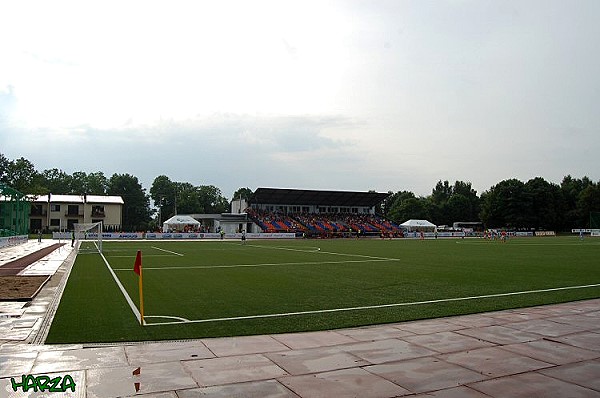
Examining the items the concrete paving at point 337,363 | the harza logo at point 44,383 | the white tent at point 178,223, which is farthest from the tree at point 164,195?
the harza logo at point 44,383

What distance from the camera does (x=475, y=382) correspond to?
5.93 m

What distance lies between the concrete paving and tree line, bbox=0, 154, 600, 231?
80192 mm

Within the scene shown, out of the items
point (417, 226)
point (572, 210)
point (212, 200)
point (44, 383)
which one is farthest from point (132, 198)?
point (44, 383)

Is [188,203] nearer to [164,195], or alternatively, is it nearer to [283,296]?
[164,195]

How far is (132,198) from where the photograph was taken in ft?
397

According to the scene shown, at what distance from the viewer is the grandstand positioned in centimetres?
8338

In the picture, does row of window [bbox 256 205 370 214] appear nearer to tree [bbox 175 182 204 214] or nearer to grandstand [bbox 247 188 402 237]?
grandstand [bbox 247 188 402 237]

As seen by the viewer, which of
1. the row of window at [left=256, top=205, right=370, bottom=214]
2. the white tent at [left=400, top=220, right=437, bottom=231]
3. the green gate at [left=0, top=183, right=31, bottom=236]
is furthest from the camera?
the row of window at [left=256, top=205, right=370, bottom=214]

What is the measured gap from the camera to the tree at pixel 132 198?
390 feet

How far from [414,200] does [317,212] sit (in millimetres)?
49539

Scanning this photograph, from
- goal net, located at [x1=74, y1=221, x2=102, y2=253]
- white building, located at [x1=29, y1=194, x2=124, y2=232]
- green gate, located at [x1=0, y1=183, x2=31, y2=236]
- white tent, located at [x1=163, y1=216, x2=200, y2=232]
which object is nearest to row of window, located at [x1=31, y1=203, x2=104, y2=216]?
white building, located at [x1=29, y1=194, x2=124, y2=232]

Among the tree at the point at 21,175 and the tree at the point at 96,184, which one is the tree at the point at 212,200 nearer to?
the tree at the point at 96,184

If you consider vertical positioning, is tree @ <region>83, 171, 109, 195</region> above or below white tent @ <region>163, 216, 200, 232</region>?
above

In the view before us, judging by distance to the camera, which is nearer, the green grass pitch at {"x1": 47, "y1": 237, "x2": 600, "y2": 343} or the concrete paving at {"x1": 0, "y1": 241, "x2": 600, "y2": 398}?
the concrete paving at {"x1": 0, "y1": 241, "x2": 600, "y2": 398}
